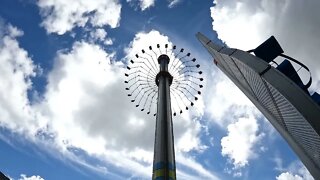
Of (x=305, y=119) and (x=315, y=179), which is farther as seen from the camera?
(x=315, y=179)

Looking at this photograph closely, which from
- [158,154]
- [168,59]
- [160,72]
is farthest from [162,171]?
[168,59]

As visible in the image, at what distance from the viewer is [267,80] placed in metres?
22.1

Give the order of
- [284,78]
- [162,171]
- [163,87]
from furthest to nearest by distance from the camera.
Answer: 1. [163,87]
2. [162,171]
3. [284,78]

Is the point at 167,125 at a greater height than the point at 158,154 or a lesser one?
greater

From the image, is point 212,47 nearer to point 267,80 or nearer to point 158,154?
point 158,154

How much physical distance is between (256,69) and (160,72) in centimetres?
2655

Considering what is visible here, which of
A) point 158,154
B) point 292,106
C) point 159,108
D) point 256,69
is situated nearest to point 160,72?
point 159,108

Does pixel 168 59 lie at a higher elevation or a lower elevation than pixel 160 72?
higher

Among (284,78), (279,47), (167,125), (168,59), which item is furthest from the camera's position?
(168,59)

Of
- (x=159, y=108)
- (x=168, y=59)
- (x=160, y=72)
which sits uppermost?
(x=168, y=59)

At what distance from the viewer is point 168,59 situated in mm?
53188

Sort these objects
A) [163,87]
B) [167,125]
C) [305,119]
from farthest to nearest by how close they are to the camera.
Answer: [163,87], [167,125], [305,119]

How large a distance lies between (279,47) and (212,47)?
1164 centimetres

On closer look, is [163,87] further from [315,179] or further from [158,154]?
[315,179]
